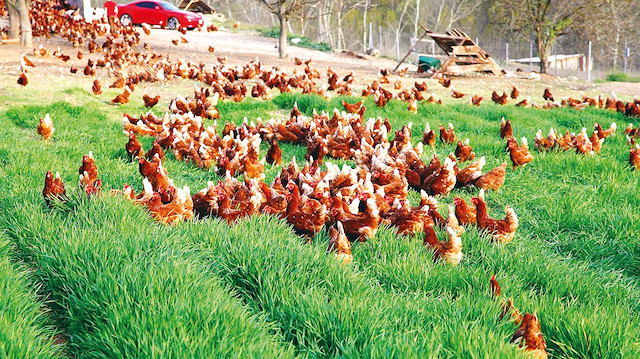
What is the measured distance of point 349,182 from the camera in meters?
4.45

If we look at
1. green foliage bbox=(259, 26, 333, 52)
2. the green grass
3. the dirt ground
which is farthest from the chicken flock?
green foliage bbox=(259, 26, 333, 52)

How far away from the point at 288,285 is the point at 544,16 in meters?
25.6

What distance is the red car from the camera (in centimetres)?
3278

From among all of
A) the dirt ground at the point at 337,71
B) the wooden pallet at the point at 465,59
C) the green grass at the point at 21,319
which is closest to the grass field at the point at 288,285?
the green grass at the point at 21,319

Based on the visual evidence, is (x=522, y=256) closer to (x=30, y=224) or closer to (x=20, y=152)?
(x=30, y=224)

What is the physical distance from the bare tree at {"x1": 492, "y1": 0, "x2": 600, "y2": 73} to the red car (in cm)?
1834

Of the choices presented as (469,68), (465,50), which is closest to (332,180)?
(469,68)

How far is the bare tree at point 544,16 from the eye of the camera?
81.1 feet

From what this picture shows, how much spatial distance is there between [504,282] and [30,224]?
9.62 ft

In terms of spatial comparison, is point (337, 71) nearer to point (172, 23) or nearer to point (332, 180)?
point (332, 180)

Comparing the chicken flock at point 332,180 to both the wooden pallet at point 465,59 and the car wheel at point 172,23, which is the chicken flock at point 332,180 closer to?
the wooden pallet at point 465,59

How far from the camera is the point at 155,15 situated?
3284 centimetres

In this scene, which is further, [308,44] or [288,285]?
[308,44]

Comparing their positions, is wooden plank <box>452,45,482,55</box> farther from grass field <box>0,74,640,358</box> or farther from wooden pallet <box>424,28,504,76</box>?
grass field <box>0,74,640,358</box>
